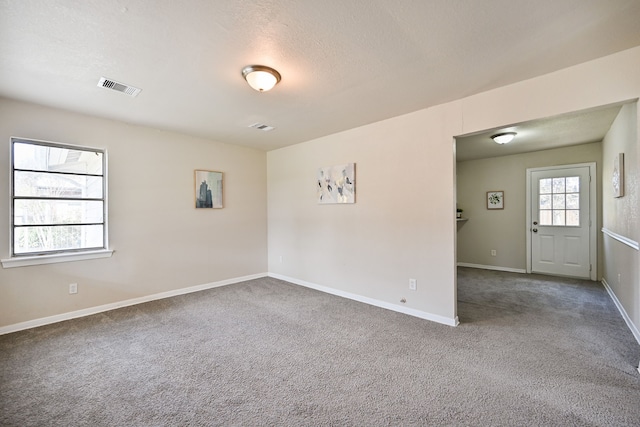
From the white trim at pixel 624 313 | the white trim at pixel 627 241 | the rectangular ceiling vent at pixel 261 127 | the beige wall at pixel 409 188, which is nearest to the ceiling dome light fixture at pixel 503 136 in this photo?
the beige wall at pixel 409 188

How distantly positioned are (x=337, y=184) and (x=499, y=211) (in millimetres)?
3997

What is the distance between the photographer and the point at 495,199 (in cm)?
601

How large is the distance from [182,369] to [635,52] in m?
4.30

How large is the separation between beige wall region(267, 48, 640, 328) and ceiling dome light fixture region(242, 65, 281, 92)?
1813 millimetres

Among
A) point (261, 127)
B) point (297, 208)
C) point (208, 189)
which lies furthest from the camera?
point (297, 208)

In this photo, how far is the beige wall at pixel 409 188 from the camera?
2.39m

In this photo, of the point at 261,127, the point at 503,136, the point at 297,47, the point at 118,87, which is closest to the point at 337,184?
the point at 261,127

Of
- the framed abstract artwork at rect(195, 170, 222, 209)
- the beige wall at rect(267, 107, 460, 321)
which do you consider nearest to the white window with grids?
the framed abstract artwork at rect(195, 170, 222, 209)

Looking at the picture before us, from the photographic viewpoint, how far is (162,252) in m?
4.16

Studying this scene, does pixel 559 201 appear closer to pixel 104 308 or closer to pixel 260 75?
pixel 260 75

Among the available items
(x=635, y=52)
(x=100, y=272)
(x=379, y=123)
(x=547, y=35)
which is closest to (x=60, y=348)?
(x=100, y=272)

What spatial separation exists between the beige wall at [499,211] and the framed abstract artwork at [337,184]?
3707 millimetres

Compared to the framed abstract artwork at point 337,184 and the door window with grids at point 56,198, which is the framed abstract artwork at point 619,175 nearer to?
the framed abstract artwork at point 337,184

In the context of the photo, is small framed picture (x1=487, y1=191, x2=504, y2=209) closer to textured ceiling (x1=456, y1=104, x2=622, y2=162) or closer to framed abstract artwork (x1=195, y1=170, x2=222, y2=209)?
textured ceiling (x1=456, y1=104, x2=622, y2=162)
